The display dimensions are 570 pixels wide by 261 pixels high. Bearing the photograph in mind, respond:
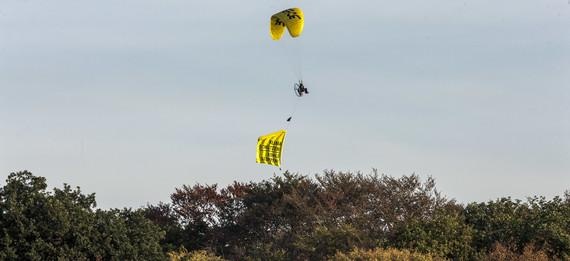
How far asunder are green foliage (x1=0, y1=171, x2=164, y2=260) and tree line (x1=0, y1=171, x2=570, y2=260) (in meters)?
0.04

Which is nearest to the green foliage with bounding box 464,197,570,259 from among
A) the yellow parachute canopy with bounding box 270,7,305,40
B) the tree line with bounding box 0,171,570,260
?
the tree line with bounding box 0,171,570,260

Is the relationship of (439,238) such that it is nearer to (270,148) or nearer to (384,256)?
(384,256)

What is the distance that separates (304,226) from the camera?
50094 mm

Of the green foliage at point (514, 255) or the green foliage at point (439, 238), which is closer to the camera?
the green foliage at point (514, 255)

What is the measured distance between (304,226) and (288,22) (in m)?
15.8

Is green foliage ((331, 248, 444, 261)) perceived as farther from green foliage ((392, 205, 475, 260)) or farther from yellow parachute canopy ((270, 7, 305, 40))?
yellow parachute canopy ((270, 7, 305, 40))

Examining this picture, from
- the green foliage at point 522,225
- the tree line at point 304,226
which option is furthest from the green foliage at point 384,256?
the green foliage at point 522,225

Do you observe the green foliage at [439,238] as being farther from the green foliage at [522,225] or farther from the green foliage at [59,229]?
the green foliage at [59,229]

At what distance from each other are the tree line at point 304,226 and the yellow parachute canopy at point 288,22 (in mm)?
7665

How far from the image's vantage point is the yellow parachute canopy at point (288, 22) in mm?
36612

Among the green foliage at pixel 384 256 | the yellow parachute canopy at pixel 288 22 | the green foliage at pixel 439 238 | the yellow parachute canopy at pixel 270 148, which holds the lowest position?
the green foliage at pixel 384 256

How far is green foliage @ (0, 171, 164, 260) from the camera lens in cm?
3716

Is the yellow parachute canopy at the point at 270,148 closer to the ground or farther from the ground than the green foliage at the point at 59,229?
farther from the ground

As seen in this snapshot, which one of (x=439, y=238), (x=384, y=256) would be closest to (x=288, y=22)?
(x=384, y=256)
